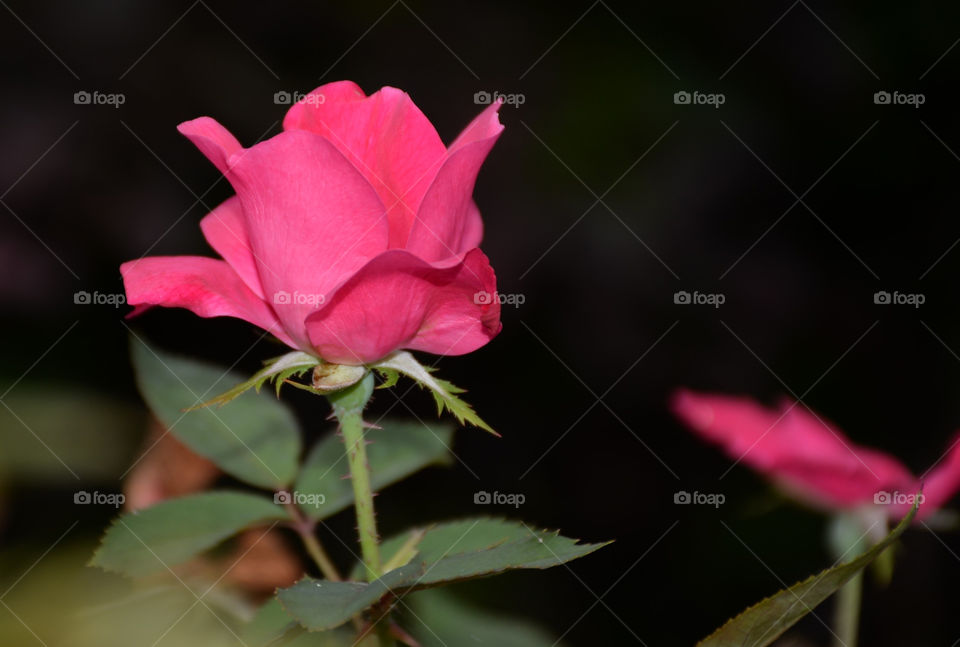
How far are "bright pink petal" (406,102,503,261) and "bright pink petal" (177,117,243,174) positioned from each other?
3.8 inches

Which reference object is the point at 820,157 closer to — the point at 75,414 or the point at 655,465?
the point at 655,465

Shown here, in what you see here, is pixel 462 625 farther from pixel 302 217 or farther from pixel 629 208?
pixel 629 208

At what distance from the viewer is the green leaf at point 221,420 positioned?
24.8 inches

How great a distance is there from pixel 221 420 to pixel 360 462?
0.73ft

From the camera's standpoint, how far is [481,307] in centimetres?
47

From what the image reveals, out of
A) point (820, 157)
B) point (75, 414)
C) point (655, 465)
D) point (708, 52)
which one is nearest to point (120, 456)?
point (75, 414)

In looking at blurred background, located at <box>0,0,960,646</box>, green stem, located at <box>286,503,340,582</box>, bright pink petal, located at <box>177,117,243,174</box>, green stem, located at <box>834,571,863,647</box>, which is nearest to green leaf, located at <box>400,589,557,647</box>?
green stem, located at <box>286,503,340,582</box>

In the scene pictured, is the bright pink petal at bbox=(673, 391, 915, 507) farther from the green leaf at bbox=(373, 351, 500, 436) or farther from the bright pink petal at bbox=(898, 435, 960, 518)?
the green leaf at bbox=(373, 351, 500, 436)

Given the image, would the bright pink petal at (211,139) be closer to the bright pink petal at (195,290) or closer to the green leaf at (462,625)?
the bright pink petal at (195,290)

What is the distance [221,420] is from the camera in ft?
2.16

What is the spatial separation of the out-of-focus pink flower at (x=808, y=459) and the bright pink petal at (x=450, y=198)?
0.78ft

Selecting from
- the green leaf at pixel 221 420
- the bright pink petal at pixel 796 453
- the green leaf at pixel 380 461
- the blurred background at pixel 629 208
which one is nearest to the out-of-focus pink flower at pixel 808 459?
the bright pink petal at pixel 796 453

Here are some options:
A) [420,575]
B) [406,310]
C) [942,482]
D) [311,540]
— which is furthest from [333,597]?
[942,482]

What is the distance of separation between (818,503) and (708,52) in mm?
1119
